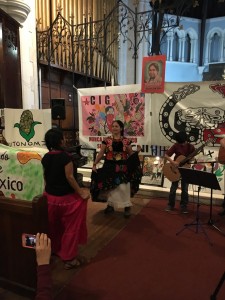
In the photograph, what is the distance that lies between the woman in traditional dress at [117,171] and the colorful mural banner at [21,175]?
4.37 feet

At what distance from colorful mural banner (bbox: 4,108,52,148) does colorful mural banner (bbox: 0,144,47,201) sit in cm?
227

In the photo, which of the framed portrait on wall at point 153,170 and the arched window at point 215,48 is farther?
the arched window at point 215,48

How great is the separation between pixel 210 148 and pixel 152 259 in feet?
7.06

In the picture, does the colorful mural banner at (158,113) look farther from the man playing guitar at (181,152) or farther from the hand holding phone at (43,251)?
the hand holding phone at (43,251)

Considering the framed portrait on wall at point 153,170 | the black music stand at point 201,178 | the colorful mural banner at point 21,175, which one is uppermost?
the colorful mural banner at point 21,175

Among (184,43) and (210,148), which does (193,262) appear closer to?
(210,148)

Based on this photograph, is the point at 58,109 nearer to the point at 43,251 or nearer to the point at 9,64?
the point at 9,64

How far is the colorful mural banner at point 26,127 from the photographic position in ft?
14.2

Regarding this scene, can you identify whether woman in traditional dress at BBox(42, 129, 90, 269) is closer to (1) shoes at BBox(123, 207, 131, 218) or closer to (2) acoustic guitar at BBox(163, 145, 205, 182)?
(1) shoes at BBox(123, 207, 131, 218)

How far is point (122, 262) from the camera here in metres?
2.49

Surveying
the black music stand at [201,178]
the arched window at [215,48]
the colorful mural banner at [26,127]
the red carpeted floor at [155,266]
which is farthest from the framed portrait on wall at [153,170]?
the arched window at [215,48]

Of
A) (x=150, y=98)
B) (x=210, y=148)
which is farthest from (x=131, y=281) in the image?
(x=150, y=98)

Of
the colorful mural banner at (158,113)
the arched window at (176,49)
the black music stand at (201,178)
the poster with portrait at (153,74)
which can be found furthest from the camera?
the arched window at (176,49)

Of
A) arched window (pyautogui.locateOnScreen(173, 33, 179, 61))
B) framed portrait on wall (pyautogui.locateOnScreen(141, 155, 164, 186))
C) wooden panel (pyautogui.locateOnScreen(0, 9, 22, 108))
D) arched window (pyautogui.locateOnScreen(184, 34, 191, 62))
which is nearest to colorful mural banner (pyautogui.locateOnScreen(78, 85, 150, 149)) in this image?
framed portrait on wall (pyautogui.locateOnScreen(141, 155, 164, 186))
